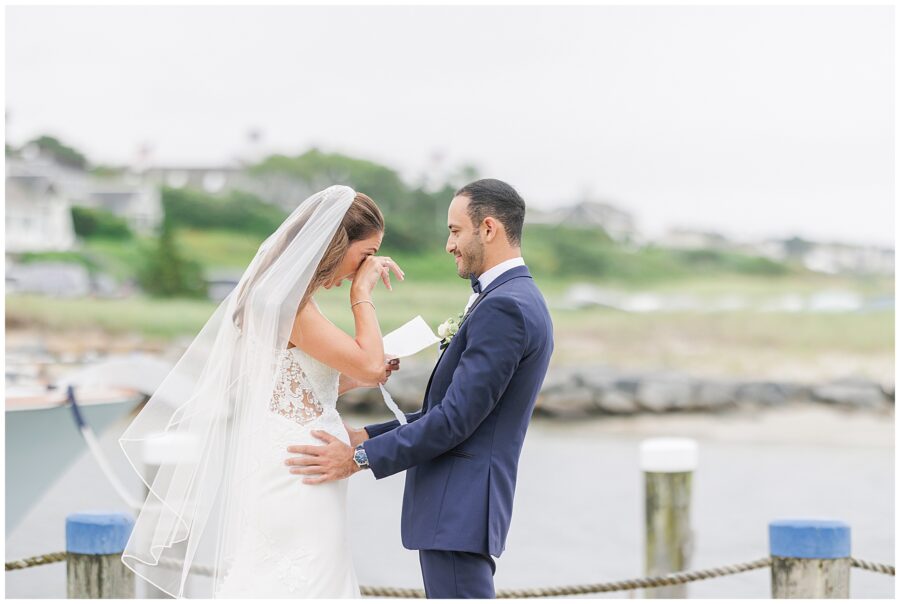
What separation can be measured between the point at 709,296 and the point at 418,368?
14491 mm

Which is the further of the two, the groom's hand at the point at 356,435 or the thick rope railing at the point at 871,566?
the thick rope railing at the point at 871,566

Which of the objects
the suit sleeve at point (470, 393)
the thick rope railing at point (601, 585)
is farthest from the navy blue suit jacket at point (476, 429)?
the thick rope railing at point (601, 585)

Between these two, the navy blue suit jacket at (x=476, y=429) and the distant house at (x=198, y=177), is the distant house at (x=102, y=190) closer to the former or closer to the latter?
the distant house at (x=198, y=177)

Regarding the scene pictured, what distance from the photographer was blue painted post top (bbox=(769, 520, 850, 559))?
183 inches

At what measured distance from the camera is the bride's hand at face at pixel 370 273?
3277 mm

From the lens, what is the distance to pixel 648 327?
38.7 metres

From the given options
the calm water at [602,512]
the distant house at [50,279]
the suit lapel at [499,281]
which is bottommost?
the calm water at [602,512]

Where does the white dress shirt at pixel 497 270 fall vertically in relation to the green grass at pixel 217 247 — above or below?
below

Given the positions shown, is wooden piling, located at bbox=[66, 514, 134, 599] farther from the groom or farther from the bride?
the groom

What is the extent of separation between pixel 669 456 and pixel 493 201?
290 cm

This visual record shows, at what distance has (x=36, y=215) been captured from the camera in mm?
41562

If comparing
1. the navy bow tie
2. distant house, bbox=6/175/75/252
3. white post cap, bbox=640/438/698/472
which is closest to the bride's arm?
the navy bow tie

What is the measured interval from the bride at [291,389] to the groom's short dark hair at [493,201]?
1.03ft

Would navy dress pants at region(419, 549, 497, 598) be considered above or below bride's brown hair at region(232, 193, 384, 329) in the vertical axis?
below
